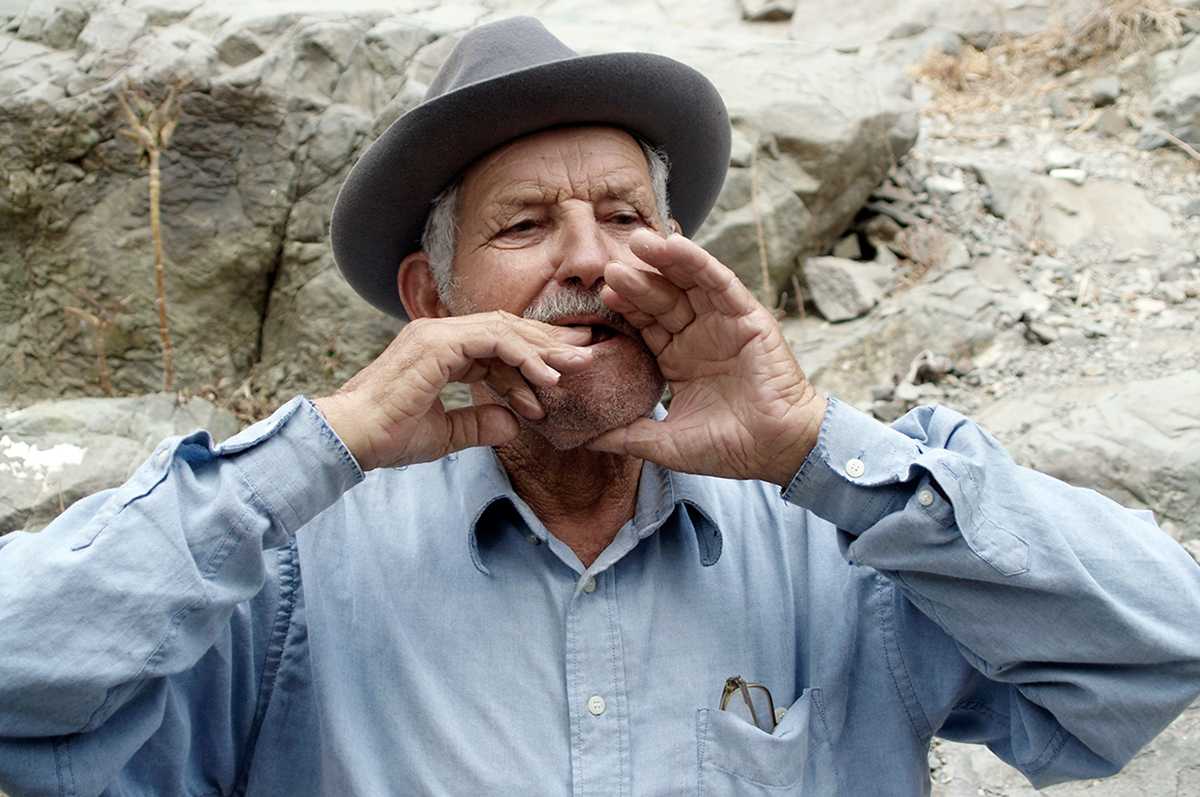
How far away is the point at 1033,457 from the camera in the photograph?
3.64 meters

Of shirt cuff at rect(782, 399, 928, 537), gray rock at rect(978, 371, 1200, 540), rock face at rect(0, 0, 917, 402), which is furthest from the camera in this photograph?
rock face at rect(0, 0, 917, 402)

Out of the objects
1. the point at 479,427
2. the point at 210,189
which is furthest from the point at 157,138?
the point at 479,427

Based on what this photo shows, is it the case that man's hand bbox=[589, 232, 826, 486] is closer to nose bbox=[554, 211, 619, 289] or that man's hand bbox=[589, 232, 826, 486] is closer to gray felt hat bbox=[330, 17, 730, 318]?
nose bbox=[554, 211, 619, 289]

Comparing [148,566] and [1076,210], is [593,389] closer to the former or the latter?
[148,566]

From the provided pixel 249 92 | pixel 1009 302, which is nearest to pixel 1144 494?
pixel 1009 302

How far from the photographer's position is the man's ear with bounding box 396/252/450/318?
242 centimetres

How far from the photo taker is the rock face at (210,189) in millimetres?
4574

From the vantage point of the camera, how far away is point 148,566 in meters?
1.52

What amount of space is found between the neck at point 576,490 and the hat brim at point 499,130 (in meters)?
0.70

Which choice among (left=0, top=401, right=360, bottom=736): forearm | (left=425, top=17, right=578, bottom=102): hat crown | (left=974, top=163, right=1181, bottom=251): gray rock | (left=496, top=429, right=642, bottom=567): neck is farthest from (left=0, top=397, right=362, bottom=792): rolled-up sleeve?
(left=974, top=163, right=1181, bottom=251): gray rock

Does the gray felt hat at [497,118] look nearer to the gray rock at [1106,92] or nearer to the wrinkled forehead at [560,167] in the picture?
the wrinkled forehead at [560,167]

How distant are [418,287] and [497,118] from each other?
1.87 feet

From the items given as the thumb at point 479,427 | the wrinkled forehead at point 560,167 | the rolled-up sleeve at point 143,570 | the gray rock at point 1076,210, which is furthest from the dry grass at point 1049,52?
the rolled-up sleeve at point 143,570

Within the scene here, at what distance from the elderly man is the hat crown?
0.5 inches
